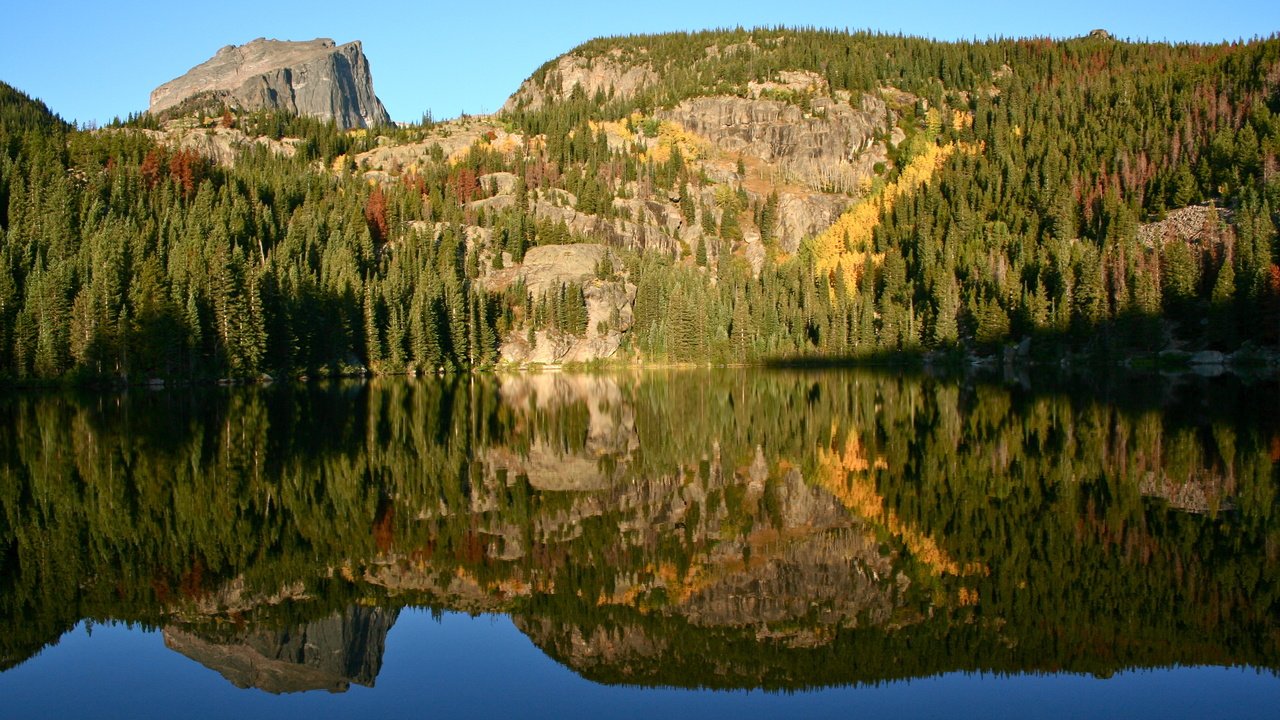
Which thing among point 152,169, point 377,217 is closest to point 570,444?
point 377,217

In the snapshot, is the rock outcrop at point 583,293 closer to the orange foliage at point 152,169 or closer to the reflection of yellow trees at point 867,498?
the orange foliage at point 152,169

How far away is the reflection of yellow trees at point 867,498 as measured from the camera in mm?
14797

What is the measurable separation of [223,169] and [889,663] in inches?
6169

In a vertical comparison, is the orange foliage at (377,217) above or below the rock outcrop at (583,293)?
above

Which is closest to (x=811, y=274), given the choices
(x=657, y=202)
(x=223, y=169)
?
(x=657, y=202)

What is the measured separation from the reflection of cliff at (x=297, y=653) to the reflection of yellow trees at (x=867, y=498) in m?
8.56

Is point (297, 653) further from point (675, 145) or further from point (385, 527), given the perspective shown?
point (675, 145)

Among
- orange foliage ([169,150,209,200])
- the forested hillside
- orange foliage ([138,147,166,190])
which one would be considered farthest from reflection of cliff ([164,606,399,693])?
orange foliage ([138,147,166,190])

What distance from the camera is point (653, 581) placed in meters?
14.7

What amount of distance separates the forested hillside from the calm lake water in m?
66.6

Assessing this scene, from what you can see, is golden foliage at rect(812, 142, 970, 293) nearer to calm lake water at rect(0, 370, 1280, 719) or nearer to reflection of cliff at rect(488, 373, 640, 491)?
reflection of cliff at rect(488, 373, 640, 491)

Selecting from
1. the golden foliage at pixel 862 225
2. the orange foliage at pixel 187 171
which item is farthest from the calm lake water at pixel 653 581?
the golden foliage at pixel 862 225

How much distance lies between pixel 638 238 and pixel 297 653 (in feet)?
502

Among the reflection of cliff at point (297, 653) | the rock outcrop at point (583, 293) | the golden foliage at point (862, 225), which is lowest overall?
the reflection of cliff at point (297, 653)
